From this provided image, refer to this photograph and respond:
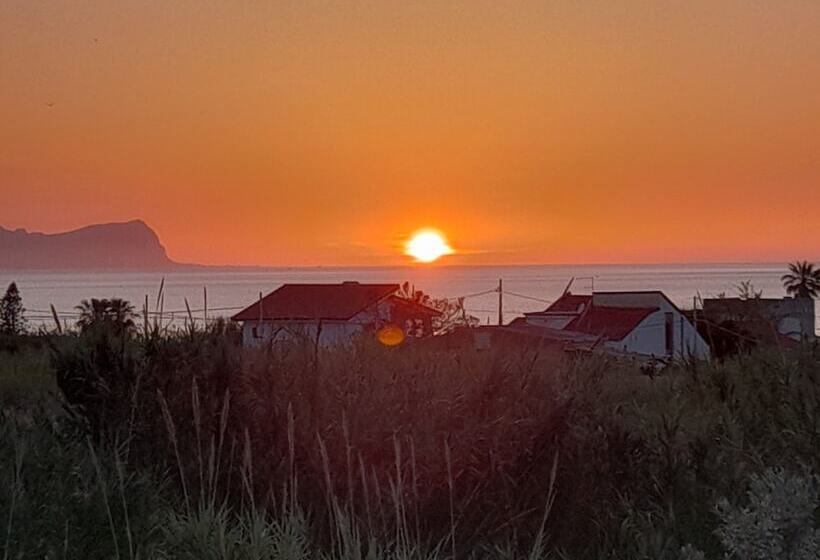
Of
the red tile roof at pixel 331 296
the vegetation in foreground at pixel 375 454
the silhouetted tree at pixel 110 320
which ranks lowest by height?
the vegetation in foreground at pixel 375 454

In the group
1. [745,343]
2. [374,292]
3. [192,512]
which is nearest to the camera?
[192,512]

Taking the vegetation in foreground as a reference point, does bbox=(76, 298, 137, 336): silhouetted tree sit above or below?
above

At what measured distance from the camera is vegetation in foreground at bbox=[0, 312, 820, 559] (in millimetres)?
6148

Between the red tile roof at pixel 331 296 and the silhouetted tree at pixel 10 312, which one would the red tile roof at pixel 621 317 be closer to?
the red tile roof at pixel 331 296

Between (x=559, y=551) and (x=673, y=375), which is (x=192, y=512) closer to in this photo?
(x=559, y=551)

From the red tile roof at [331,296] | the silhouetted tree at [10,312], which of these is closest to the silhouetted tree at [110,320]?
the silhouetted tree at [10,312]

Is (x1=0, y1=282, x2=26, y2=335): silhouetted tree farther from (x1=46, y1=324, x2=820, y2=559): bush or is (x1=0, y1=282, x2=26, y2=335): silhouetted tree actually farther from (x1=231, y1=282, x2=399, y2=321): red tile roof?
(x1=46, y1=324, x2=820, y2=559): bush

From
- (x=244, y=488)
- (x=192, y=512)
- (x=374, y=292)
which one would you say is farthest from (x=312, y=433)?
(x=374, y=292)

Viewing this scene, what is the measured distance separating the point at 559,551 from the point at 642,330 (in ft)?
149

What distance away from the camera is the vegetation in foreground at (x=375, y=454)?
6.15 meters

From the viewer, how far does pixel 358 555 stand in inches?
212

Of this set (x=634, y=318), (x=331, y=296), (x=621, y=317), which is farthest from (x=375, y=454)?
(x=621, y=317)

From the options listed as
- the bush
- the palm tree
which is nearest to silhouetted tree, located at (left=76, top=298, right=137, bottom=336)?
the bush

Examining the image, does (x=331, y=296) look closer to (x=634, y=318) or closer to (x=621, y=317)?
(x=621, y=317)
